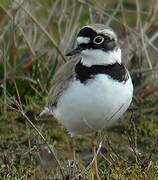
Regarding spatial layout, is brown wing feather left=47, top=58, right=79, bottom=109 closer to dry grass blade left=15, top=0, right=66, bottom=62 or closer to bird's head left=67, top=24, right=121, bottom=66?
bird's head left=67, top=24, right=121, bottom=66

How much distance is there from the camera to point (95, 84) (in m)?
5.09

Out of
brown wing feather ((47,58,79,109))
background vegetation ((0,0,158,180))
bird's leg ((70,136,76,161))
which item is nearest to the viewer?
brown wing feather ((47,58,79,109))

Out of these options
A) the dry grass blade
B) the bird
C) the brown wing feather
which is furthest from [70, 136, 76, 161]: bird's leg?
the dry grass blade

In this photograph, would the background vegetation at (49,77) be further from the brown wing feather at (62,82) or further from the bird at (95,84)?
the bird at (95,84)

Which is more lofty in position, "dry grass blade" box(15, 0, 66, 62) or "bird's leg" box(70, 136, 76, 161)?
"dry grass blade" box(15, 0, 66, 62)

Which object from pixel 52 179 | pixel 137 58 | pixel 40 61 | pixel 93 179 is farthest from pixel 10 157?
pixel 137 58

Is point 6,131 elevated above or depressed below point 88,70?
below

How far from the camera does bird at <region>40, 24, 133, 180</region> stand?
16.7 feet

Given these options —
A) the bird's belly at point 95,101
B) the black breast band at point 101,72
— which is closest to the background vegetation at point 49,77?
the bird's belly at point 95,101

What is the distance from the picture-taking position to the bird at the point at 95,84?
5098 millimetres

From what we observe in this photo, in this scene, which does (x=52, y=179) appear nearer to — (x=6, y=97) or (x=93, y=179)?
(x=93, y=179)

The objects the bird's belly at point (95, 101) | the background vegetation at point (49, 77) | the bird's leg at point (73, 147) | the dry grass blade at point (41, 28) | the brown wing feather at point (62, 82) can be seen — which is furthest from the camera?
the dry grass blade at point (41, 28)

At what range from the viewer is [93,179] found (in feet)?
16.5

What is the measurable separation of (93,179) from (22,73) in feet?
7.44
